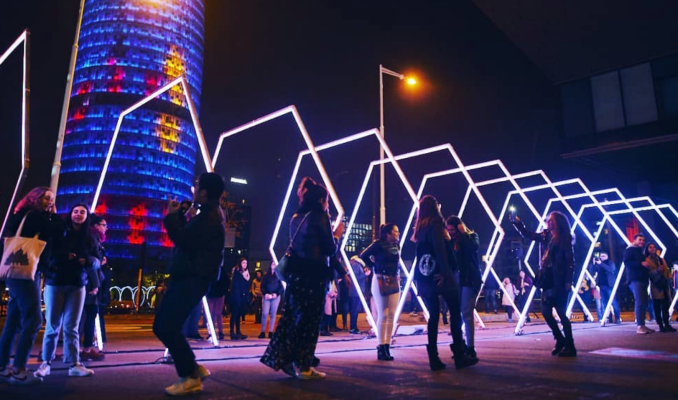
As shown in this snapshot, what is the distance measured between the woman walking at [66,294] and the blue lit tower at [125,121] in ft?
287

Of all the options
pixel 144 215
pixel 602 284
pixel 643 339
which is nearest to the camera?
pixel 643 339

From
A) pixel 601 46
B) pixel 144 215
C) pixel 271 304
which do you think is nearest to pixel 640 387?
pixel 271 304

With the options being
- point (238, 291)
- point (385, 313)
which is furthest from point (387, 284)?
point (238, 291)

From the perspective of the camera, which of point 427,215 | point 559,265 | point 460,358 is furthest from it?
point 559,265

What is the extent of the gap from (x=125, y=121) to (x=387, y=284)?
8999 centimetres

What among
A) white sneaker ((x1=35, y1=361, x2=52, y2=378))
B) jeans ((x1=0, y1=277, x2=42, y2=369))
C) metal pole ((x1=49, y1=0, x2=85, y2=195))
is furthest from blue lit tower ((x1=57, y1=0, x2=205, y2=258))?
jeans ((x1=0, y1=277, x2=42, y2=369))

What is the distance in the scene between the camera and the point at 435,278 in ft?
19.9

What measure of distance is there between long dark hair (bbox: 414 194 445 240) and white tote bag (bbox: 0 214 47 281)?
14.0ft

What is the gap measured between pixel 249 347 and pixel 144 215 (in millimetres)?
87905

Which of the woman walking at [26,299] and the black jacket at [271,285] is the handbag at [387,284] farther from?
the black jacket at [271,285]

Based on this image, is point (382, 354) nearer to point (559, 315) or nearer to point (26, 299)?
point (559, 315)

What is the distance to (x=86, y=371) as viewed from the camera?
509 cm

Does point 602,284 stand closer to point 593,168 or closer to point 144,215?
point 593,168

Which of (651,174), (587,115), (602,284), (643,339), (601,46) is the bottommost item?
(643,339)
